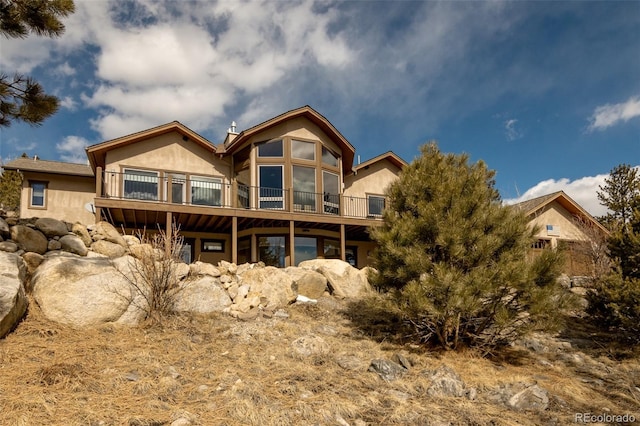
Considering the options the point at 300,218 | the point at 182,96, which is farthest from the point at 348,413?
the point at 182,96

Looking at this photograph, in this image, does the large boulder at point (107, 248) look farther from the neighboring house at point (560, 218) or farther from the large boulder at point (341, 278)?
the neighboring house at point (560, 218)

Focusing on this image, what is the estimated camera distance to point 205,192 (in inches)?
611

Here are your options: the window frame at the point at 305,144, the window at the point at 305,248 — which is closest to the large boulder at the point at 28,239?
the window at the point at 305,248

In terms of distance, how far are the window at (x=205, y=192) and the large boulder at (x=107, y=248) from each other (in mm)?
5048

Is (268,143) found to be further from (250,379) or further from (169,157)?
(250,379)

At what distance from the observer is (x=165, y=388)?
4652 millimetres

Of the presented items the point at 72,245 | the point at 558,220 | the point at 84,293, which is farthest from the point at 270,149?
the point at 558,220

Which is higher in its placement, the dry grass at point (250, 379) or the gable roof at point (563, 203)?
the gable roof at point (563, 203)

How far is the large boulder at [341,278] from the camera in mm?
11086

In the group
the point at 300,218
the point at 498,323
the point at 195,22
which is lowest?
the point at 498,323

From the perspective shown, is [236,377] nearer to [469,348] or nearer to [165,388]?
[165,388]

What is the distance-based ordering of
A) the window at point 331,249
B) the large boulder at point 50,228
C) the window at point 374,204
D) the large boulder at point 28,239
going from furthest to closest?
the window at point 374,204 → the window at point 331,249 → the large boulder at point 50,228 → the large boulder at point 28,239

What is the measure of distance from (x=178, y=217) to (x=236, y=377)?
32.8ft

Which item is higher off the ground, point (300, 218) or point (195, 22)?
point (195, 22)
